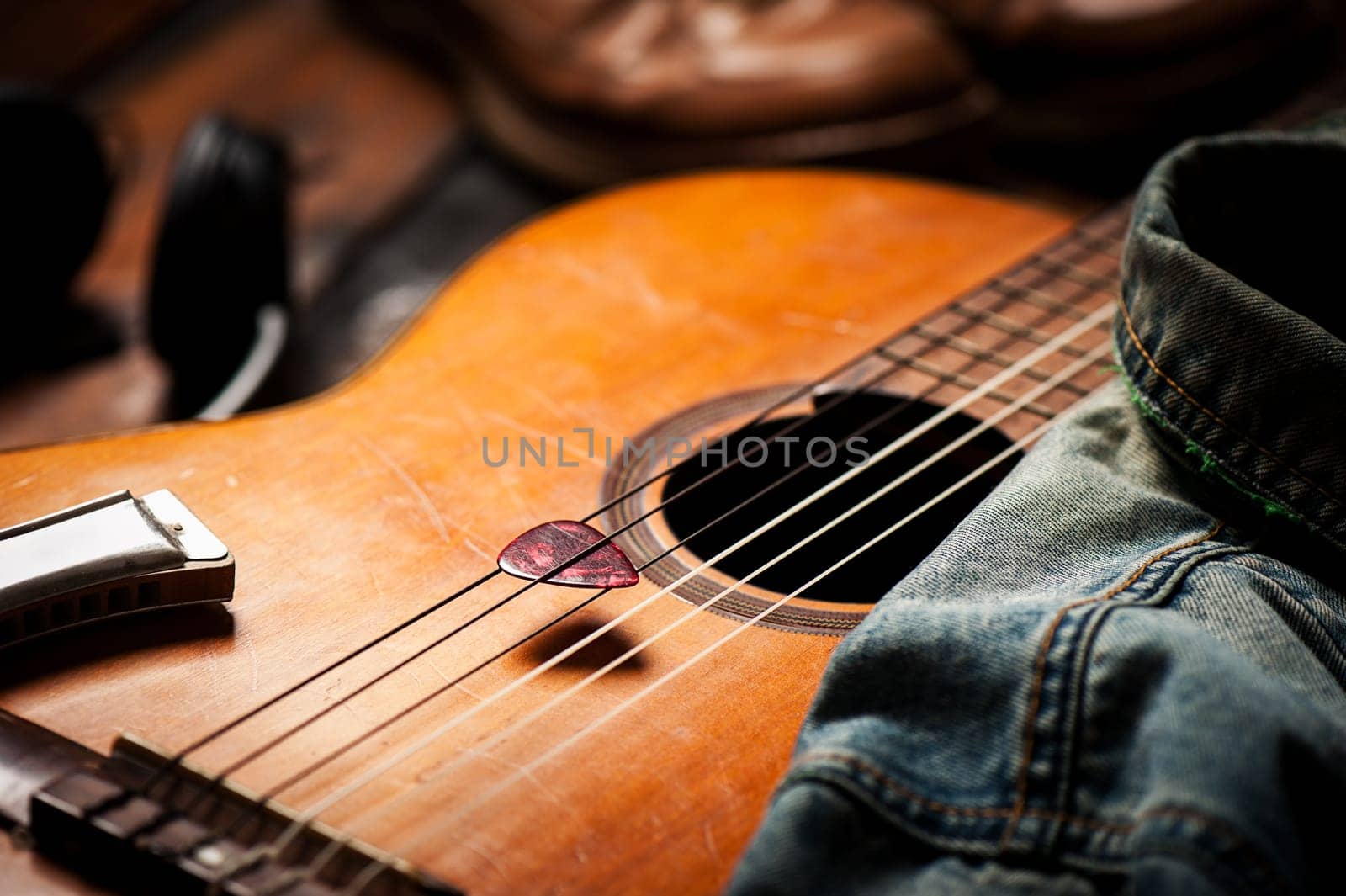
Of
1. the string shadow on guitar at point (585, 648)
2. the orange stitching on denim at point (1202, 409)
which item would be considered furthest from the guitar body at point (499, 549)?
the orange stitching on denim at point (1202, 409)

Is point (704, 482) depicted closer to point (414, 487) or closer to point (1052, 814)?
point (414, 487)

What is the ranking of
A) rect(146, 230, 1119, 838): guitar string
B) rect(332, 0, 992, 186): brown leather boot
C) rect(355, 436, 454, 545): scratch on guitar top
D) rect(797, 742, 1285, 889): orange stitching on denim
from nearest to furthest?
1. rect(797, 742, 1285, 889): orange stitching on denim
2. rect(146, 230, 1119, 838): guitar string
3. rect(355, 436, 454, 545): scratch on guitar top
4. rect(332, 0, 992, 186): brown leather boot

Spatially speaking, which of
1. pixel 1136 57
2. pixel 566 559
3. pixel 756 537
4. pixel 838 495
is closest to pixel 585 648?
pixel 566 559

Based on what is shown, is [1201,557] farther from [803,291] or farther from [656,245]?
[656,245]

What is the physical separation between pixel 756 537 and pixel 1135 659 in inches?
10.5

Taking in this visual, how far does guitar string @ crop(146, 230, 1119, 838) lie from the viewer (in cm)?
46

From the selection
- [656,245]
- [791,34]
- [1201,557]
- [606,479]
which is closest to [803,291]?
[656,245]

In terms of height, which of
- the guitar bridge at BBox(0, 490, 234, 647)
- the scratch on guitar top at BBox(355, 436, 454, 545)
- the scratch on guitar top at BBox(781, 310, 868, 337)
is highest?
the guitar bridge at BBox(0, 490, 234, 647)

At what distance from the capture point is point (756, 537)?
2.13 feet

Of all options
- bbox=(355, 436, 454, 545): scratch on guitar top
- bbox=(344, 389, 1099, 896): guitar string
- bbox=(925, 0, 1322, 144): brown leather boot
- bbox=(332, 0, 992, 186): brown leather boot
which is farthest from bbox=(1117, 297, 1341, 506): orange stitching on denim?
bbox=(925, 0, 1322, 144): brown leather boot

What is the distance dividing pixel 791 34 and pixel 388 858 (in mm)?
1153

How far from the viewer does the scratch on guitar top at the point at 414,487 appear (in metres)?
0.61

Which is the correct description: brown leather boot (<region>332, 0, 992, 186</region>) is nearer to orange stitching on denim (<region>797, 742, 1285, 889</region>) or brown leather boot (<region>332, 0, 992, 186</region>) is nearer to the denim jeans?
the denim jeans

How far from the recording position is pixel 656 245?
36.0 inches
